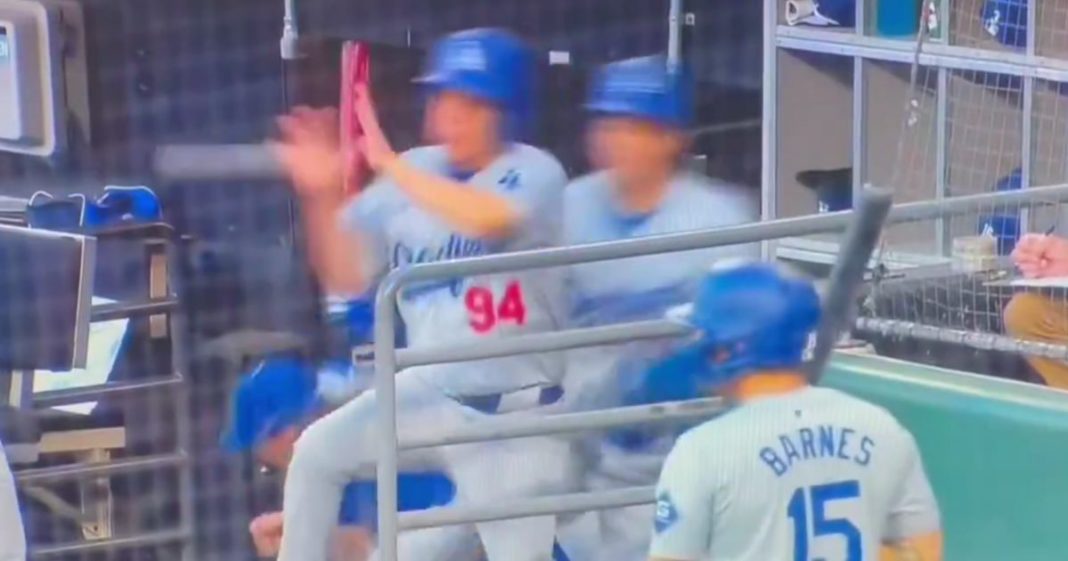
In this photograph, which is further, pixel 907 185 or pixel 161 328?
pixel 907 185

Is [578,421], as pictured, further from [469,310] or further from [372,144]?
[372,144]

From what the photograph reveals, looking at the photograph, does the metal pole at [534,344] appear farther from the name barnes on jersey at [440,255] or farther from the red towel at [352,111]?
the red towel at [352,111]

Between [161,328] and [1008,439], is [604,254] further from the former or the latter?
[161,328]

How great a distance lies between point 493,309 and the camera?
3094 mm

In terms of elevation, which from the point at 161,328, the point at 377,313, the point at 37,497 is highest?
the point at 377,313

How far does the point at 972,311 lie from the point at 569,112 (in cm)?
182

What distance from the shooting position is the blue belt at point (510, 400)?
315 centimetres

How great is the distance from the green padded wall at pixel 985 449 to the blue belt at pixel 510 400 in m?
0.47

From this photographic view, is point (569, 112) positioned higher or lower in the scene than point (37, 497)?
higher

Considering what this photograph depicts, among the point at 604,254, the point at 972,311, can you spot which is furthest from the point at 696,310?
the point at 972,311

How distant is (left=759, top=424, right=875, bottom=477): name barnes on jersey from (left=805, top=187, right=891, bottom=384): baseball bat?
0.69 ft

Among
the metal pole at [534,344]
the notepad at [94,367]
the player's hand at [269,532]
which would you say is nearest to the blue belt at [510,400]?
the metal pole at [534,344]

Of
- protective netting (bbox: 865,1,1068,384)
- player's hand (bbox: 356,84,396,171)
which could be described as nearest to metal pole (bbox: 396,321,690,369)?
player's hand (bbox: 356,84,396,171)

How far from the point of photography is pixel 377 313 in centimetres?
288
